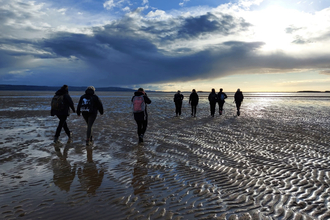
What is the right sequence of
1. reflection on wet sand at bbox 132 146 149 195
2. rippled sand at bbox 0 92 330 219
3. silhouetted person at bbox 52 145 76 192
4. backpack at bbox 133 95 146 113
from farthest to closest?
backpack at bbox 133 95 146 113 → silhouetted person at bbox 52 145 76 192 → reflection on wet sand at bbox 132 146 149 195 → rippled sand at bbox 0 92 330 219

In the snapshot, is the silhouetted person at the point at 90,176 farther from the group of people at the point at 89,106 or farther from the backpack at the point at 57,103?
the backpack at the point at 57,103

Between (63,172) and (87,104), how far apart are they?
3.07 meters

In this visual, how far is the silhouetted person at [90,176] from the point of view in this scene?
177 inches

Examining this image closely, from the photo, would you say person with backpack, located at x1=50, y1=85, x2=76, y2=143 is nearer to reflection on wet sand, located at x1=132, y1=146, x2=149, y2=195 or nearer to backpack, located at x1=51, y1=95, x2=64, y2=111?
backpack, located at x1=51, y1=95, x2=64, y2=111

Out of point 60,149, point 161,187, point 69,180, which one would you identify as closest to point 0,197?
point 69,180

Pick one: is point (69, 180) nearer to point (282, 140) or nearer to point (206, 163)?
point (206, 163)

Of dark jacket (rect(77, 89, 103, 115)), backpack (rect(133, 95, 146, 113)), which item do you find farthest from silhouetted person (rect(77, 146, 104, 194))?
backpack (rect(133, 95, 146, 113))

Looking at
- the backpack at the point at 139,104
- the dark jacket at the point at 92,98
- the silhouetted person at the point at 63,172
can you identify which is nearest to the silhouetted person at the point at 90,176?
the silhouetted person at the point at 63,172

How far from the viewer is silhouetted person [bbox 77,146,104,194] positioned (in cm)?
449

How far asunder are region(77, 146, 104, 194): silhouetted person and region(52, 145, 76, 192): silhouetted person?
0.64 feet

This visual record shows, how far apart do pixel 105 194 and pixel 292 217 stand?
10.1 ft

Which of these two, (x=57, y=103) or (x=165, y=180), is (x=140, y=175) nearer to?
(x=165, y=180)

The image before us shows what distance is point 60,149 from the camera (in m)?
7.53

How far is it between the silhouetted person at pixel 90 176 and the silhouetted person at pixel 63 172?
0.20 meters
